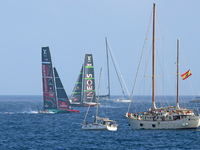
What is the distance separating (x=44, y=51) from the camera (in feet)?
326

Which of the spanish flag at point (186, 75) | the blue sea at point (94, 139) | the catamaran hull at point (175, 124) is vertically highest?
the spanish flag at point (186, 75)

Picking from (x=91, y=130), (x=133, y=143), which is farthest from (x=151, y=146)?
(x=91, y=130)

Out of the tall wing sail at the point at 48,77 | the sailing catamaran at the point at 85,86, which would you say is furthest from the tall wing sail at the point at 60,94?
the sailing catamaran at the point at 85,86

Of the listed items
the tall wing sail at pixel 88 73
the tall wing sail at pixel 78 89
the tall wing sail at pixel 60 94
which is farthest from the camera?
the tall wing sail at pixel 78 89

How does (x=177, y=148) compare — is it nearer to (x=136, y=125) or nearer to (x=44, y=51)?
(x=136, y=125)

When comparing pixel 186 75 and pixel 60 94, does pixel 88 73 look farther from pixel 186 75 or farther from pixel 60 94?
pixel 186 75

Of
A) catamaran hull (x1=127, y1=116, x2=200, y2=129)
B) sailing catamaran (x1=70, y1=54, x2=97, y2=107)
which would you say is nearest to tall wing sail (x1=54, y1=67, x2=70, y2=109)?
sailing catamaran (x1=70, y1=54, x2=97, y2=107)

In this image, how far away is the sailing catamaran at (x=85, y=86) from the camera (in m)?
127

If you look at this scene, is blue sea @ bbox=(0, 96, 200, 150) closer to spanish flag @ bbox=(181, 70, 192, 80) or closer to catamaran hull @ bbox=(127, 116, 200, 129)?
catamaran hull @ bbox=(127, 116, 200, 129)

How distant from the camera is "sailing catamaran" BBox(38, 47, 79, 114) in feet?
326

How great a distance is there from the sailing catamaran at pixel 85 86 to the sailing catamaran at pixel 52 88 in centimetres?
2732

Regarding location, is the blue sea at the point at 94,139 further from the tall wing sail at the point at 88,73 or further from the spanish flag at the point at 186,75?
the tall wing sail at the point at 88,73

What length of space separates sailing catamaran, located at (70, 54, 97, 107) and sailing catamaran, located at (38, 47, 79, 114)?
2732cm

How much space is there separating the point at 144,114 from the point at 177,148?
14891mm
